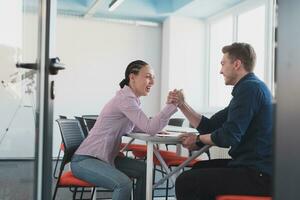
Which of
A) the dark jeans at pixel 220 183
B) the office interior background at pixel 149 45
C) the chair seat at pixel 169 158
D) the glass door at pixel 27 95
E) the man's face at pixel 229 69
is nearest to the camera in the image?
the glass door at pixel 27 95

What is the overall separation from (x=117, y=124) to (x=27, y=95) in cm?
116

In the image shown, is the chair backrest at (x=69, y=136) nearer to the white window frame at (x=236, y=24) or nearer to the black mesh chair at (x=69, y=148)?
the black mesh chair at (x=69, y=148)

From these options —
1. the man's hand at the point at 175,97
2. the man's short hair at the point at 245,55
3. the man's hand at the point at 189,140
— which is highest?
the man's short hair at the point at 245,55

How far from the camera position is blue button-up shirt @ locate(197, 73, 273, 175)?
2010 millimetres

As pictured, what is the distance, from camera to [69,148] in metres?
2.66

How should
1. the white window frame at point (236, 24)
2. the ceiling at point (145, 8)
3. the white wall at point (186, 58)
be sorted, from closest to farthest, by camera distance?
the white window frame at point (236, 24), the ceiling at point (145, 8), the white wall at point (186, 58)

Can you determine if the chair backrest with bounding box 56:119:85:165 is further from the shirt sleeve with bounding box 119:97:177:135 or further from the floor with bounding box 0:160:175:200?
the floor with bounding box 0:160:175:200

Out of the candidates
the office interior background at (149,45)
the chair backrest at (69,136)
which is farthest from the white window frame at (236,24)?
the chair backrest at (69,136)

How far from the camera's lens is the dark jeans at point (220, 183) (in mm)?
1943

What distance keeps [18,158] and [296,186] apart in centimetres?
120

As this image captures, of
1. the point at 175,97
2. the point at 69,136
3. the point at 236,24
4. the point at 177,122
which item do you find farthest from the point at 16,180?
the point at 236,24

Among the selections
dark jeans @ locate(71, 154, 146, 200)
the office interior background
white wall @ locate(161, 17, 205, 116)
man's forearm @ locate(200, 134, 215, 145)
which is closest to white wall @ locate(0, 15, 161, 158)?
the office interior background

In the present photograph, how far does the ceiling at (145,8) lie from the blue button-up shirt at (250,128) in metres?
4.62

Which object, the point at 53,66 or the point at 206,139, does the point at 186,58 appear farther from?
the point at 53,66
